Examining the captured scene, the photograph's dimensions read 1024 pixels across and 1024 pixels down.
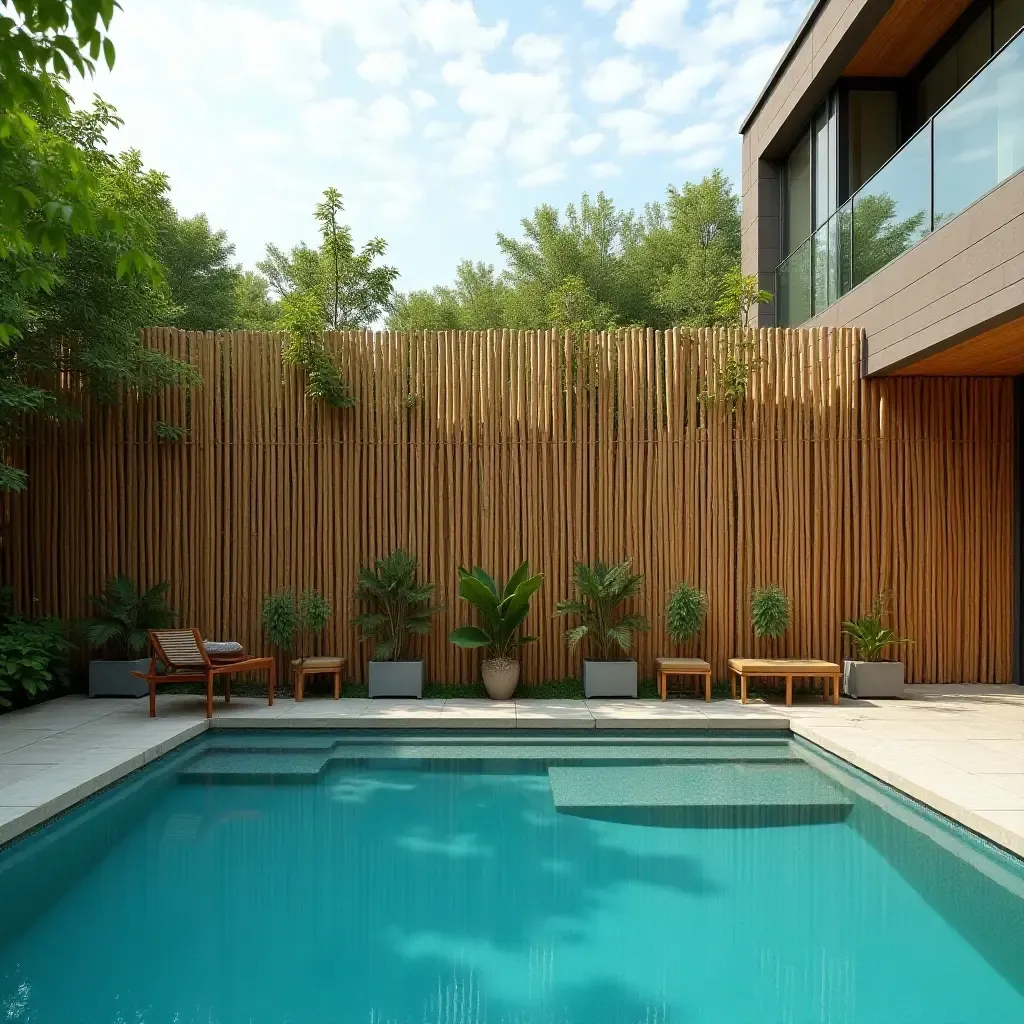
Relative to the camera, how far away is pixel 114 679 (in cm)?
823

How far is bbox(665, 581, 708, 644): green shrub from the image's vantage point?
27.5 feet

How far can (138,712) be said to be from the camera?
748cm

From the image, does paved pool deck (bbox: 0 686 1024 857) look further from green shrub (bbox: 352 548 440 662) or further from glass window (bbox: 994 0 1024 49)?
glass window (bbox: 994 0 1024 49)

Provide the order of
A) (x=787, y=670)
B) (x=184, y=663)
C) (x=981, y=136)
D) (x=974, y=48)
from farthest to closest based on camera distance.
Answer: (x=974, y=48), (x=787, y=670), (x=184, y=663), (x=981, y=136)

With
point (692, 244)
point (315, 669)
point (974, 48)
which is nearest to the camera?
point (315, 669)

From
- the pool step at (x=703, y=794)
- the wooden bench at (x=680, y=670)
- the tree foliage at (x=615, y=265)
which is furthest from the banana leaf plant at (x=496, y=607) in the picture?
the tree foliage at (x=615, y=265)

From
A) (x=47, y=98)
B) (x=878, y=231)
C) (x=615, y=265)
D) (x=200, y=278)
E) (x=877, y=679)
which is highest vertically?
(x=615, y=265)

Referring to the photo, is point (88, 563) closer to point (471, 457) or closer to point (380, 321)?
point (471, 457)

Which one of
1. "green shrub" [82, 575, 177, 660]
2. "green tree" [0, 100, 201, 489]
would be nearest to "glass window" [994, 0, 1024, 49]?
"green tree" [0, 100, 201, 489]

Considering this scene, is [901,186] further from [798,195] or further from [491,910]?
[491,910]

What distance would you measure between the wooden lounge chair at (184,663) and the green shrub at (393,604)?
1059 mm

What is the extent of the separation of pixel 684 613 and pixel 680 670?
57 centimetres

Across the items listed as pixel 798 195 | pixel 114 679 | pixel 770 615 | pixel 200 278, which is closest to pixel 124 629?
pixel 114 679

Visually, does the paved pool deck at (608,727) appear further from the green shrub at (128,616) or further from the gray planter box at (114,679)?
the green shrub at (128,616)
